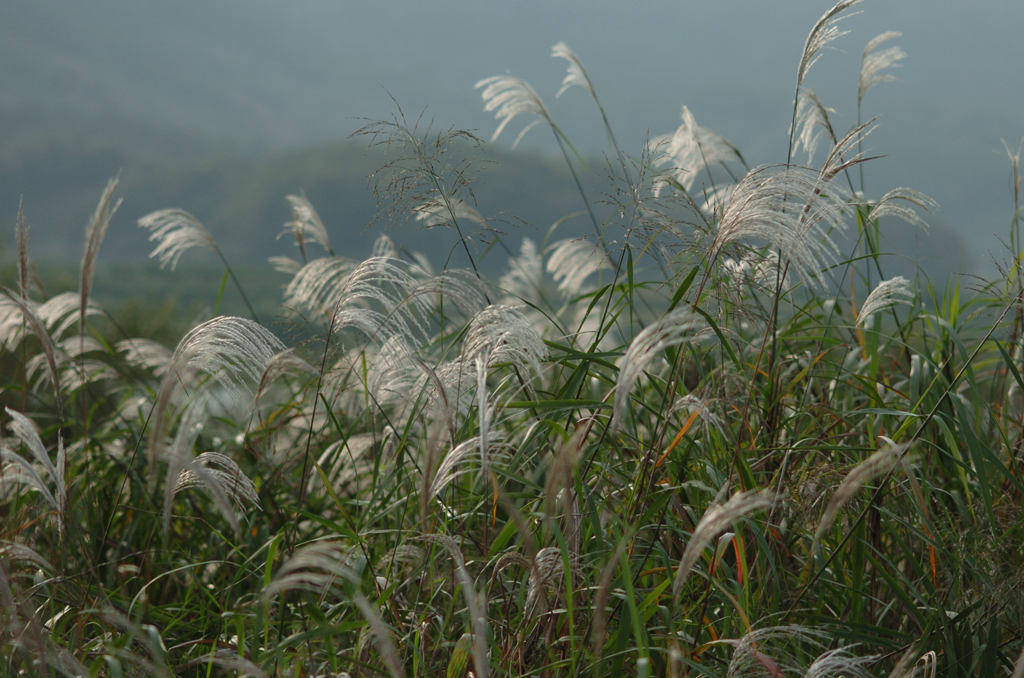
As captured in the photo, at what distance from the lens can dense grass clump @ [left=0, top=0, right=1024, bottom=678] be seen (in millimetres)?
1323

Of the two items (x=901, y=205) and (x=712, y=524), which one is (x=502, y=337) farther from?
(x=901, y=205)

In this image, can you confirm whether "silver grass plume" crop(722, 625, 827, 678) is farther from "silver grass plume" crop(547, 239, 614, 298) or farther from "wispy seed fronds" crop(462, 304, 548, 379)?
"silver grass plume" crop(547, 239, 614, 298)

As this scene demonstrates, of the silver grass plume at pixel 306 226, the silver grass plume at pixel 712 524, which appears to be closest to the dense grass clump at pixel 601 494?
the silver grass plume at pixel 712 524

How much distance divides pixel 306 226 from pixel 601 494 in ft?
7.60

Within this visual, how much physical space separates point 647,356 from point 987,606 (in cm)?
127

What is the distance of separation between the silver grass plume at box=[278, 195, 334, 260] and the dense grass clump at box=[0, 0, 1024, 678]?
0.89 metres

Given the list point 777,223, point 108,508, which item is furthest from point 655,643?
point 108,508

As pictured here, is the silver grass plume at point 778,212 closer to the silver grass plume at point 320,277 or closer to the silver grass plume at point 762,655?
the silver grass plume at point 762,655

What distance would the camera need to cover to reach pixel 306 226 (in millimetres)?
3443

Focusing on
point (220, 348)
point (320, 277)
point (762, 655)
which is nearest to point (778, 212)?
point (762, 655)

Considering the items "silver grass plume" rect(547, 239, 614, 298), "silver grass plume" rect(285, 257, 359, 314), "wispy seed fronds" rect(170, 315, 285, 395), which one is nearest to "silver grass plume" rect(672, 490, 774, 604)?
"wispy seed fronds" rect(170, 315, 285, 395)

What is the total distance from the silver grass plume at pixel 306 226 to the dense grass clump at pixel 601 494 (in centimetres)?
89

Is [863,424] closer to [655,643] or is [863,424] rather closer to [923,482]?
[923,482]

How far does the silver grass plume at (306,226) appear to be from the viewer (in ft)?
11.1
